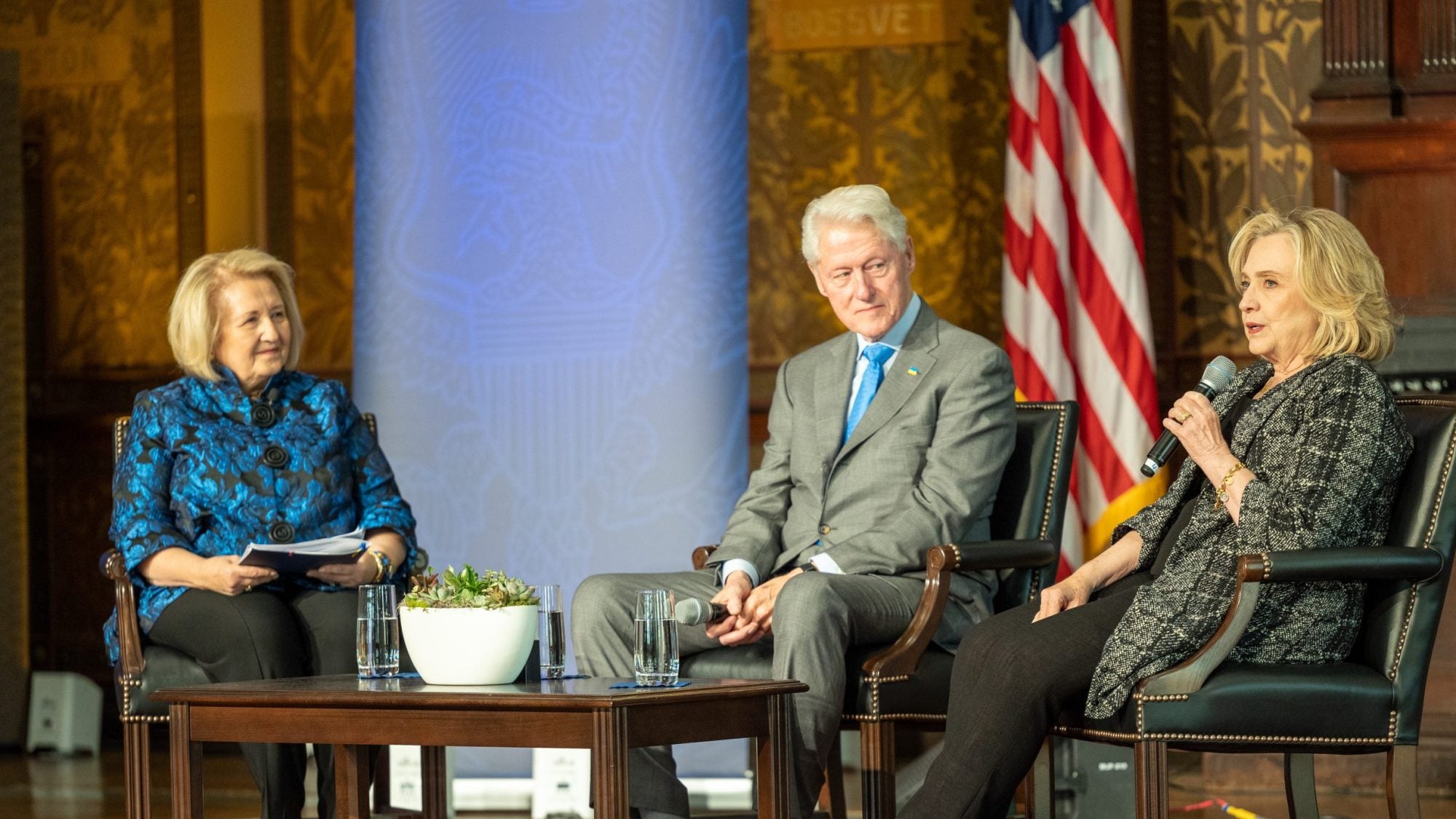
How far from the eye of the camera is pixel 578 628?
10.8ft

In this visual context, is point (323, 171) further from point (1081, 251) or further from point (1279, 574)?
point (1279, 574)

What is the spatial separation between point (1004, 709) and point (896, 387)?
805mm

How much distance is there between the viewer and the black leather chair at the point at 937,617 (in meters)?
3.02

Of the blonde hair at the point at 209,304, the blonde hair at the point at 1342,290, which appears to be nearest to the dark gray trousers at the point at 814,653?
the blonde hair at the point at 1342,290

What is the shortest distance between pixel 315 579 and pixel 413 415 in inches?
30.8

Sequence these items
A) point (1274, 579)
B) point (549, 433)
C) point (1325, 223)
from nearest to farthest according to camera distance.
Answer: point (1274, 579) → point (1325, 223) → point (549, 433)

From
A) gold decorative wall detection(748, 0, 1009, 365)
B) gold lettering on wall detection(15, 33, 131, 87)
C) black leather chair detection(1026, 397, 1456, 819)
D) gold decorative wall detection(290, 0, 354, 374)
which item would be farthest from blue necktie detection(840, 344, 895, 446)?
gold lettering on wall detection(15, 33, 131, 87)

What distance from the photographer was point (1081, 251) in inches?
187

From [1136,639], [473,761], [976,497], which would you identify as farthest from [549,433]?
[1136,639]

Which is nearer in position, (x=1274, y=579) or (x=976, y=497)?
(x=1274, y=579)

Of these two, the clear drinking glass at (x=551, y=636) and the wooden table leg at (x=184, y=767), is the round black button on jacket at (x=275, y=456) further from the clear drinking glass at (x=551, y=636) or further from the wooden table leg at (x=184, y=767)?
the clear drinking glass at (x=551, y=636)

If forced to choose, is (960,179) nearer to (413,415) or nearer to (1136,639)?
(413,415)

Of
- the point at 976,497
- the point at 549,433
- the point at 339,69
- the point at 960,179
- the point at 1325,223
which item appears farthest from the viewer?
the point at 339,69

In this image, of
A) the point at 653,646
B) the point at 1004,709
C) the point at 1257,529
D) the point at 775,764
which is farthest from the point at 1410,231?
the point at 653,646
